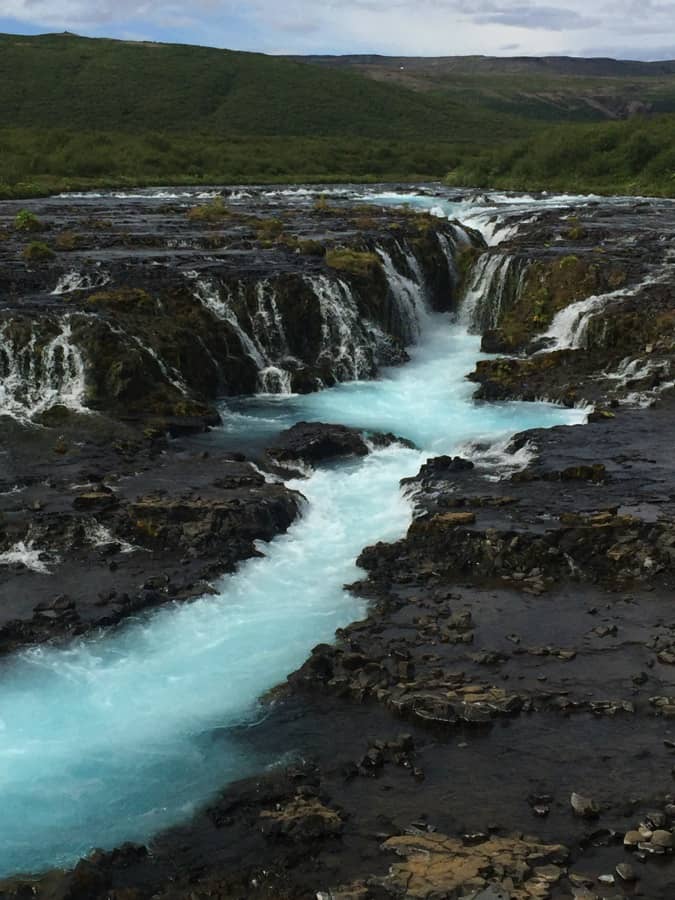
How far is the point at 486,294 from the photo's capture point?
42.1 meters

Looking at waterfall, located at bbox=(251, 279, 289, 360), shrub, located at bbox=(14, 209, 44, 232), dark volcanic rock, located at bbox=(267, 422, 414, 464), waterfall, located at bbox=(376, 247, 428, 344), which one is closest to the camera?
dark volcanic rock, located at bbox=(267, 422, 414, 464)

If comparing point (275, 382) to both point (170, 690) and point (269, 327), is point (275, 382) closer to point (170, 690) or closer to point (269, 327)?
point (269, 327)

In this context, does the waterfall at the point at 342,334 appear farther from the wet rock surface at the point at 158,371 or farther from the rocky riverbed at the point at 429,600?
the rocky riverbed at the point at 429,600

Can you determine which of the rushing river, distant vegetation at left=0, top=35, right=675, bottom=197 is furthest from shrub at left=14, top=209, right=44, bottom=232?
the rushing river

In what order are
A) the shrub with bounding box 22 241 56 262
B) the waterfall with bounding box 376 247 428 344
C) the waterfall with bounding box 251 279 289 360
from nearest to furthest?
the waterfall with bounding box 251 279 289 360
the shrub with bounding box 22 241 56 262
the waterfall with bounding box 376 247 428 344

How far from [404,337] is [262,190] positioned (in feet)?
149

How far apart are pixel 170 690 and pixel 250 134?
468 feet

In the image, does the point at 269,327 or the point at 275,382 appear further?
the point at 269,327

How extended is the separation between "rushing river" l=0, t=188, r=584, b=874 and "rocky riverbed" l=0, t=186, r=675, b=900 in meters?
0.55

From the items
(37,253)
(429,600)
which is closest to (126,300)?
(37,253)

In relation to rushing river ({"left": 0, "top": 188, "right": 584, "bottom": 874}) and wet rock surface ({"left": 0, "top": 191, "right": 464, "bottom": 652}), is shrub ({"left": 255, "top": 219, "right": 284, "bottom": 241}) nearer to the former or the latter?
wet rock surface ({"left": 0, "top": 191, "right": 464, "bottom": 652})

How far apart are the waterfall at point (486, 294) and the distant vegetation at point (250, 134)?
17457 mm

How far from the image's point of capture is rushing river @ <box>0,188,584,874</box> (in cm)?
1312

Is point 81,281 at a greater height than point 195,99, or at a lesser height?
lesser
